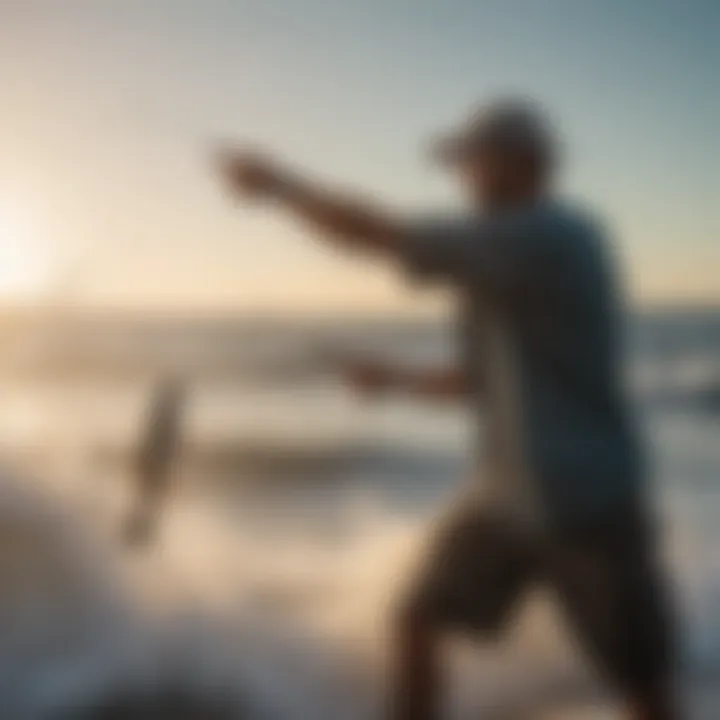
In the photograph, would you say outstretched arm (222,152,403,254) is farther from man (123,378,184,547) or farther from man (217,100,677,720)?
man (123,378,184,547)

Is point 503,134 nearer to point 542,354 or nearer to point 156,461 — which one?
point 542,354

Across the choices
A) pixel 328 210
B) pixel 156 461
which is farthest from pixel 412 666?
pixel 328 210

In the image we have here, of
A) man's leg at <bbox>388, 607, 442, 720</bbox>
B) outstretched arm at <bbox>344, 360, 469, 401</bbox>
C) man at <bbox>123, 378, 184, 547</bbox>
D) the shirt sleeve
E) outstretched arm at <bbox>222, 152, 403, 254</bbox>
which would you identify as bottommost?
man's leg at <bbox>388, 607, 442, 720</bbox>

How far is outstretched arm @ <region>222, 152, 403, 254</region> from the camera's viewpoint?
1031 mm

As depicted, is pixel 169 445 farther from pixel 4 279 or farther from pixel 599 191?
pixel 599 191

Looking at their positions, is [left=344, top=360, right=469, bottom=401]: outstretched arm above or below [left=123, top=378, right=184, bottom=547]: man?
above

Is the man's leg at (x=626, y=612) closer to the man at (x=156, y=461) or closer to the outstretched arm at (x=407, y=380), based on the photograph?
the outstretched arm at (x=407, y=380)

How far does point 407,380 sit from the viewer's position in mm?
1044

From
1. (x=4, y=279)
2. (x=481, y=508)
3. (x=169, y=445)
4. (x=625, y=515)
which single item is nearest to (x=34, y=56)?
(x=4, y=279)

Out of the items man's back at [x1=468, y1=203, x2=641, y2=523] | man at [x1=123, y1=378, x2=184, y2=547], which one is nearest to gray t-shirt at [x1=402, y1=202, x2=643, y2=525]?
man's back at [x1=468, y1=203, x2=641, y2=523]

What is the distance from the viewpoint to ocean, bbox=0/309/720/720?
1.03 meters

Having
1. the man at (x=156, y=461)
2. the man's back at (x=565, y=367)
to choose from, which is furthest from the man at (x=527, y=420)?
the man at (x=156, y=461)

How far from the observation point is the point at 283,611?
1064 mm

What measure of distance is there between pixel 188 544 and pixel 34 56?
548 mm
